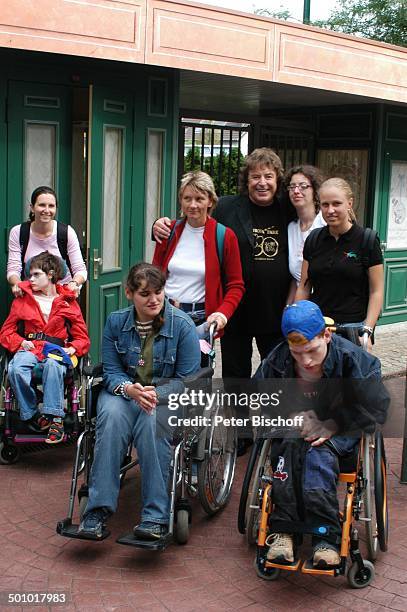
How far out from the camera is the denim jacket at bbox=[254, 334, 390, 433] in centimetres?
434

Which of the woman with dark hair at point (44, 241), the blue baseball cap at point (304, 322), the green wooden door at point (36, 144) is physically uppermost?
the green wooden door at point (36, 144)

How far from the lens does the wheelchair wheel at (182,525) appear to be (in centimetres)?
469

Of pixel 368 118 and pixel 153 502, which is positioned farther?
pixel 368 118

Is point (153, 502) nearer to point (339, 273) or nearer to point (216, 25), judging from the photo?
point (339, 273)

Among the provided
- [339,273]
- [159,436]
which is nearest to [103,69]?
[339,273]

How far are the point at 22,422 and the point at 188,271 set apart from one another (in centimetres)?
145

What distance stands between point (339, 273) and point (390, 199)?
6022 mm

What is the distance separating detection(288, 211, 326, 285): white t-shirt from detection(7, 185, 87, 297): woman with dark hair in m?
1.57

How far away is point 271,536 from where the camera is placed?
4.18 m

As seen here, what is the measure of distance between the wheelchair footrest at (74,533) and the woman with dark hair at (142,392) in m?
0.01

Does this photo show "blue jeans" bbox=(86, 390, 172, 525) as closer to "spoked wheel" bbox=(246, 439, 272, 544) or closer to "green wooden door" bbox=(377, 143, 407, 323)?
"spoked wheel" bbox=(246, 439, 272, 544)

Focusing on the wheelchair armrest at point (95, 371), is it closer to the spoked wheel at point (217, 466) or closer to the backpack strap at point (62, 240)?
the spoked wheel at point (217, 466)

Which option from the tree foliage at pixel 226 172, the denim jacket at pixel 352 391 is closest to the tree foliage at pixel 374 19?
the tree foliage at pixel 226 172

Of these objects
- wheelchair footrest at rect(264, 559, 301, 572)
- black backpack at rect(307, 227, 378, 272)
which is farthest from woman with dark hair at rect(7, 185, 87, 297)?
wheelchair footrest at rect(264, 559, 301, 572)
